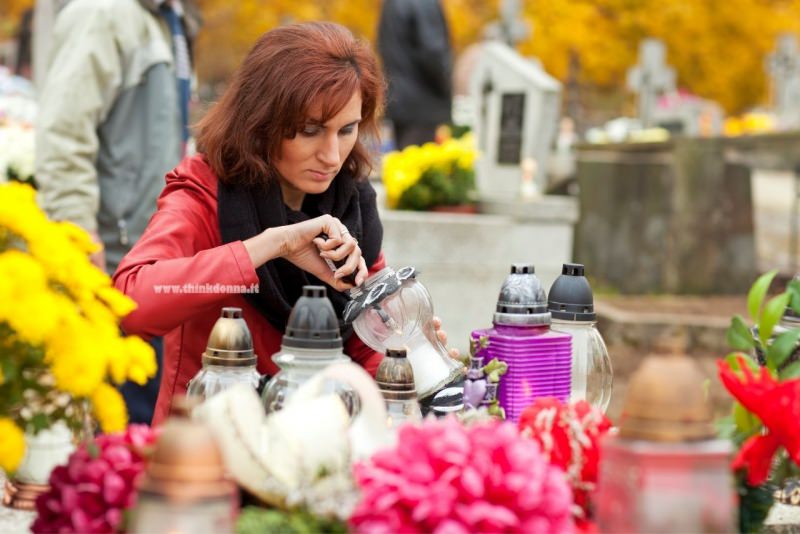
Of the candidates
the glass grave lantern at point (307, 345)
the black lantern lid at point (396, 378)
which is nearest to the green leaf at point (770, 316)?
the black lantern lid at point (396, 378)

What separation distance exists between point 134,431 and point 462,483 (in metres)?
0.53

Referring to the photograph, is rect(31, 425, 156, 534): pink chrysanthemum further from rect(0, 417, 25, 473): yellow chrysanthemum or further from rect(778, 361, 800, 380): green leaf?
rect(778, 361, 800, 380): green leaf

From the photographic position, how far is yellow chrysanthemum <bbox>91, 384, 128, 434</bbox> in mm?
1574

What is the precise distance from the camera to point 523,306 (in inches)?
87.2

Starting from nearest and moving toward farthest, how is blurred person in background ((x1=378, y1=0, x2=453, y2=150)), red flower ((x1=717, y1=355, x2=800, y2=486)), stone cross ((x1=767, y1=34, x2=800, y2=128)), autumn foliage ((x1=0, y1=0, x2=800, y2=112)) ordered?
red flower ((x1=717, y1=355, x2=800, y2=486)) → blurred person in background ((x1=378, y1=0, x2=453, y2=150)) → stone cross ((x1=767, y1=34, x2=800, y2=128)) → autumn foliage ((x1=0, y1=0, x2=800, y2=112))

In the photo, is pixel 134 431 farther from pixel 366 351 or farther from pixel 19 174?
pixel 19 174

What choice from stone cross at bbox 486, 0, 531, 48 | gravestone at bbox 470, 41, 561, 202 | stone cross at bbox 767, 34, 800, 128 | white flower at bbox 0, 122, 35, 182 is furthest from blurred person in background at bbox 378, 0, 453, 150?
stone cross at bbox 767, 34, 800, 128

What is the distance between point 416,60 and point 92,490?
27.1ft

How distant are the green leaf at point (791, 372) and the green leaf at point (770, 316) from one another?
82 millimetres

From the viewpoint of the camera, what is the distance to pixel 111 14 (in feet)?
13.7

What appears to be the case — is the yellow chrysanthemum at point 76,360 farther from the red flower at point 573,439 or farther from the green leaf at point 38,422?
the red flower at point 573,439

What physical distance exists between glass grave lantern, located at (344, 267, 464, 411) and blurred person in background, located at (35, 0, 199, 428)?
1.82m

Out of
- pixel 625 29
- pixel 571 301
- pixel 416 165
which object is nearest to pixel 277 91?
pixel 571 301
